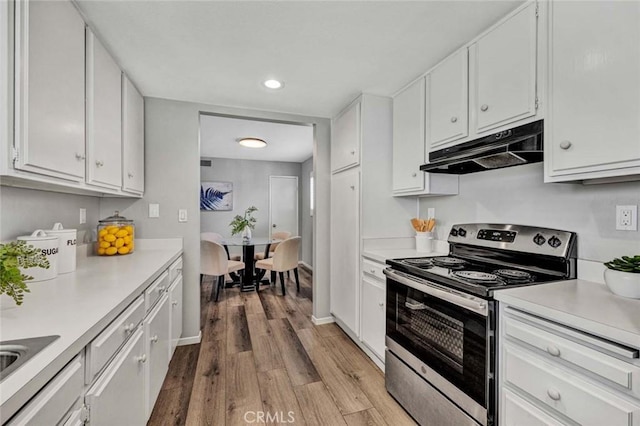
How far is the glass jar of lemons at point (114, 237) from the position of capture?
2053 mm

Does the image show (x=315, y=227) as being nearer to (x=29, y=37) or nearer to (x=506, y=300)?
(x=506, y=300)

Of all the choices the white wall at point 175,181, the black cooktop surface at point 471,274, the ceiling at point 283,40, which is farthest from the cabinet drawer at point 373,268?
the white wall at point 175,181

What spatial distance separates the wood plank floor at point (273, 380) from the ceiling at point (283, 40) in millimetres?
2233

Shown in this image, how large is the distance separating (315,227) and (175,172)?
146 centimetres

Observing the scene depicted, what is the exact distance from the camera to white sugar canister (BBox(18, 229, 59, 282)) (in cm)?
131

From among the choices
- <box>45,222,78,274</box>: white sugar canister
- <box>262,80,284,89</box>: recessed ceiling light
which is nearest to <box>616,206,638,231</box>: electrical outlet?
<box>262,80,284,89</box>: recessed ceiling light

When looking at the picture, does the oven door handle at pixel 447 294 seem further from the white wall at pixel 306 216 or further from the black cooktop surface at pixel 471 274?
the white wall at pixel 306 216

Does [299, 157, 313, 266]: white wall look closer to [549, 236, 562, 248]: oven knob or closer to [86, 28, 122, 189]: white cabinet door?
[86, 28, 122, 189]: white cabinet door

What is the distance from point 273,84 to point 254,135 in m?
2.14

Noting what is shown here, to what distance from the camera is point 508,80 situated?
1.49 meters

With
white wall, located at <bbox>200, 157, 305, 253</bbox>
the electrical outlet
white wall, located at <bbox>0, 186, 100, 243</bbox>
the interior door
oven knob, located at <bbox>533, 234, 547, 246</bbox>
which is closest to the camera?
the electrical outlet

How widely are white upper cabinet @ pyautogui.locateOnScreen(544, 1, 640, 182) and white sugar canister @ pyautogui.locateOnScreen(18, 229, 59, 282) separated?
2364 mm

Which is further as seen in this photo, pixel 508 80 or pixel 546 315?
pixel 508 80

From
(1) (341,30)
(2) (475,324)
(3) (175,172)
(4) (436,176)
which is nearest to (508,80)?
(4) (436,176)
